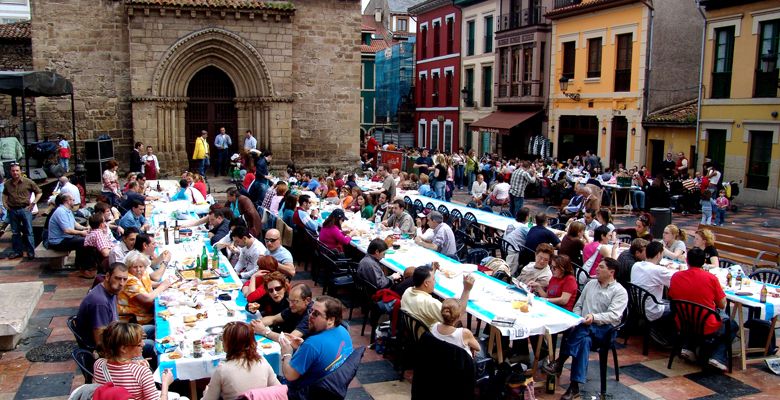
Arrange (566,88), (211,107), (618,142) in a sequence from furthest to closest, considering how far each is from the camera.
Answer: (566,88) → (618,142) → (211,107)

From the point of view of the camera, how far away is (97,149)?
16.9 m

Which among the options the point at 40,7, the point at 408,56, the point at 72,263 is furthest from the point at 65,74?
the point at 408,56

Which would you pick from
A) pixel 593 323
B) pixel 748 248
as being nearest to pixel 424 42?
pixel 748 248

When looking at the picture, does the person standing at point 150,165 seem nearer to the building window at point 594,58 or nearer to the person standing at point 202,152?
the person standing at point 202,152

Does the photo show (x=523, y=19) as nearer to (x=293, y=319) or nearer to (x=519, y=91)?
(x=519, y=91)

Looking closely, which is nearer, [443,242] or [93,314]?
[93,314]

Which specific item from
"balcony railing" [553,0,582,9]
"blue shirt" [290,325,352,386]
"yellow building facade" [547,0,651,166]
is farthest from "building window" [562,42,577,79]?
"blue shirt" [290,325,352,386]

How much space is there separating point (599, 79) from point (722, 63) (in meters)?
4.34

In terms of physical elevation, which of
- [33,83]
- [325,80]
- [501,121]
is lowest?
[501,121]

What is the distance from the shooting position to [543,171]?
19.4 metres

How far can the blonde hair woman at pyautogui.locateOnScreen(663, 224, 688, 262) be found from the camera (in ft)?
27.4

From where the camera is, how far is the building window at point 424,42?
3691 cm

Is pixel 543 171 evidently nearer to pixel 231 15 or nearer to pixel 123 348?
pixel 231 15

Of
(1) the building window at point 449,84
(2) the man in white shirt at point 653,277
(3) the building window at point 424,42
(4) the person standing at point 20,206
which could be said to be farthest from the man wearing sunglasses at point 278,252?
(3) the building window at point 424,42
